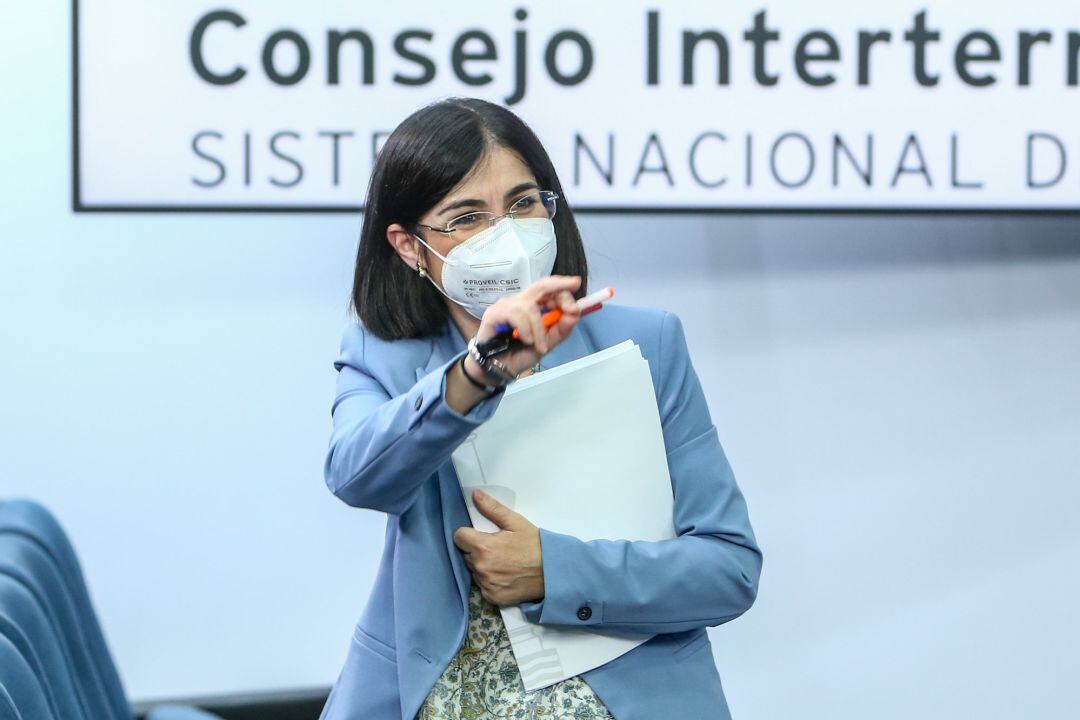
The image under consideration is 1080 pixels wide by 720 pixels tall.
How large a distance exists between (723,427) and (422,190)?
1.45 metres

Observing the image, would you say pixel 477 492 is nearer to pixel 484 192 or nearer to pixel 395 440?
pixel 395 440

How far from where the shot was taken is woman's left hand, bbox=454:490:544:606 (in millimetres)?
1257

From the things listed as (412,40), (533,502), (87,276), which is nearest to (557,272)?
(533,502)

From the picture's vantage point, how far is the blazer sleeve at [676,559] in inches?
49.7

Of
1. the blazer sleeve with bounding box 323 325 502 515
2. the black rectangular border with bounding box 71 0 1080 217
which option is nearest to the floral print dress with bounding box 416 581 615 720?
the blazer sleeve with bounding box 323 325 502 515

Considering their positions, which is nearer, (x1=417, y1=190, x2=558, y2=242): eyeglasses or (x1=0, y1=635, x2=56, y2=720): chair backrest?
(x1=0, y1=635, x2=56, y2=720): chair backrest

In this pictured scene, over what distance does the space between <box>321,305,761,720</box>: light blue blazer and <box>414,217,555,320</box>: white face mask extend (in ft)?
0.24

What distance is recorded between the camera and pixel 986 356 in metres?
2.71

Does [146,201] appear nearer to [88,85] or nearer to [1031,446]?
[88,85]

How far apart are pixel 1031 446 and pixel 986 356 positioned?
0.21 m

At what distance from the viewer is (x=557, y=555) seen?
4.15 feet

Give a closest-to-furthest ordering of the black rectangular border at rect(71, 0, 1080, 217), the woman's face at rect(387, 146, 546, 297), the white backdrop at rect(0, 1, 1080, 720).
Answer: the woman's face at rect(387, 146, 546, 297), the black rectangular border at rect(71, 0, 1080, 217), the white backdrop at rect(0, 1, 1080, 720)

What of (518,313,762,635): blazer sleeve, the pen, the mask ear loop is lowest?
(518,313,762,635): blazer sleeve

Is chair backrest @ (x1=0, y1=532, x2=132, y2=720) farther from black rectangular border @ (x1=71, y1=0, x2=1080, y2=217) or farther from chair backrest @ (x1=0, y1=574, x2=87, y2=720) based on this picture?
black rectangular border @ (x1=71, y1=0, x2=1080, y2=217)
